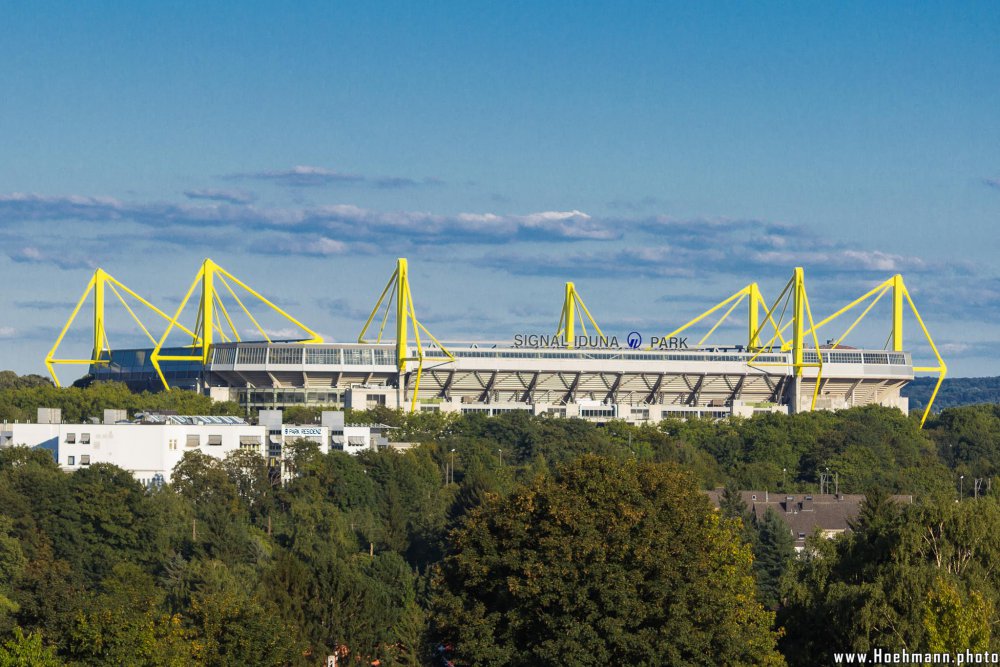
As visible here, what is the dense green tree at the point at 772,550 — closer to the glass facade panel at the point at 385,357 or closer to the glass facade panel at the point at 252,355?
the glass facade panel at the point at 252,355

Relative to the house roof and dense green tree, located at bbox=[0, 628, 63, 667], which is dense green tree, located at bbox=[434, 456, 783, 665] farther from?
the house roof

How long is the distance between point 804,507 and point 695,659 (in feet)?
193

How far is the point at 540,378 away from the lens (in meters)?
185

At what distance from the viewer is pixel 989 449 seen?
548ft

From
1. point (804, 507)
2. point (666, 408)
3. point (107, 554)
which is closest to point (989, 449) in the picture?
point (666, 408)

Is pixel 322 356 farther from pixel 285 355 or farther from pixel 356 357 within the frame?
pixel 356 357

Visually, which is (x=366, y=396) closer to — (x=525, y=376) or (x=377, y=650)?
(x=525, y=376)

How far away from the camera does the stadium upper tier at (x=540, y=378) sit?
17425 centimetres

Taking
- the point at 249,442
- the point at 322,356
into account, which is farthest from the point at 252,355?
the point at 249,442

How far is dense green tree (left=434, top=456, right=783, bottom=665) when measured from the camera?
51719mm

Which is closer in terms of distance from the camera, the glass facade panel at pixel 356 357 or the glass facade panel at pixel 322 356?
the glass facade panel at pixel 322 356

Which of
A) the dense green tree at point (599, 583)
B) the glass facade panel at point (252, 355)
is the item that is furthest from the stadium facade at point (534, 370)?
the dense green tree at point (599, 583)

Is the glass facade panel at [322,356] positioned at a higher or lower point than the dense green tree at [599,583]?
higher

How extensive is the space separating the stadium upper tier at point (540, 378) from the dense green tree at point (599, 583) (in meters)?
116
